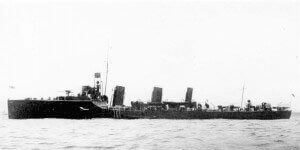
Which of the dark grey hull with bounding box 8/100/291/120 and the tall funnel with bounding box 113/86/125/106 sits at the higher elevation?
the tall funnel with bounding box 113/86/125/106

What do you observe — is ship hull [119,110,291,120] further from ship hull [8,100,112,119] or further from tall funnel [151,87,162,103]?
ship hull [8,100,112,119]

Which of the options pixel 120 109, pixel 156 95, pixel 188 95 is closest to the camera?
pixel 120 109

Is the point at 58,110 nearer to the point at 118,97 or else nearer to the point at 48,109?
the point at 48,109

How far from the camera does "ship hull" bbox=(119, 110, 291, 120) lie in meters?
54.8

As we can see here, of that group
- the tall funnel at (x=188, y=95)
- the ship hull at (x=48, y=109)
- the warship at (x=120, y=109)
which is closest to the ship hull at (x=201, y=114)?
the warship at (x=120, y=109)

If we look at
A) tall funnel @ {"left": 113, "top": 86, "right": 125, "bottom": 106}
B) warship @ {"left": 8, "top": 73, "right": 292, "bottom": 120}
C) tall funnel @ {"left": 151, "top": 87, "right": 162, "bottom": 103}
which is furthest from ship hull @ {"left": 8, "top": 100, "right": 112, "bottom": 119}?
tall funnel @ {"left": 151, "top": 87, "right": 162, "bottom": 103}

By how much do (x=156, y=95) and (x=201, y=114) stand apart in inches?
318

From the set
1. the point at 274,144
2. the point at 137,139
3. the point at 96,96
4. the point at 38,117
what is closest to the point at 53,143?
the point at 137,139

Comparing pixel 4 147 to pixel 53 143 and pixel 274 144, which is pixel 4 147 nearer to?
pixel 53 143

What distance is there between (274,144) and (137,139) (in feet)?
27.8

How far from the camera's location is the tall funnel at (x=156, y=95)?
190ft

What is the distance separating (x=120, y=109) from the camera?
53.5 m

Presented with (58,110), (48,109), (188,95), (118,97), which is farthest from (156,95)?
(48,109)

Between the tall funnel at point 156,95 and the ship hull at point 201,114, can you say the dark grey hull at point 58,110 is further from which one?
Result: the tall funnel at point 156,95
